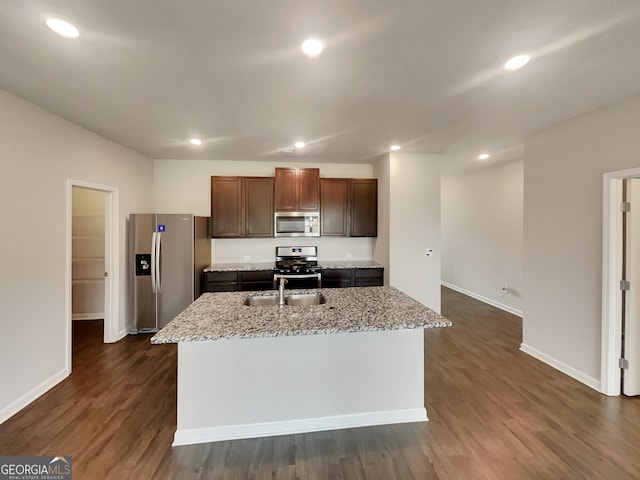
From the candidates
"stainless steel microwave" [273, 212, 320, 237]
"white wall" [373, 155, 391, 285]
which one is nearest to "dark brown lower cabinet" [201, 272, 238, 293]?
"stainless steel microwave" [273, 212, 320, 237]

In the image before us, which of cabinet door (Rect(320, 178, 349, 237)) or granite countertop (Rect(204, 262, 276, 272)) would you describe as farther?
cabinet door (Rect(320, 178, 349, 237))

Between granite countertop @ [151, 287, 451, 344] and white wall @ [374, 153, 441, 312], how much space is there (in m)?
1.90

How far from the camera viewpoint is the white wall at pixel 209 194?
4840 mm

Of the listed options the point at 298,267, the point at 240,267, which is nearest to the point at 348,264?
the point at 298,267

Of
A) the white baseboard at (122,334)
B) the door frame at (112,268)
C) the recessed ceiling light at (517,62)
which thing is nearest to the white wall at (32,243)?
the door frame at (112,268)

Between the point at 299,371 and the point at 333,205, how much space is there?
3100mm

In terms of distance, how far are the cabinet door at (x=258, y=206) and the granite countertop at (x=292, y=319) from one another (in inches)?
85.9

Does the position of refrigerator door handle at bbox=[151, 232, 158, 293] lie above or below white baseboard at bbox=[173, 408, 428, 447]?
above

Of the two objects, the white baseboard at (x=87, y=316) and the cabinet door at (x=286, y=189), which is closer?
the cabinet door at (x=286, y=189)

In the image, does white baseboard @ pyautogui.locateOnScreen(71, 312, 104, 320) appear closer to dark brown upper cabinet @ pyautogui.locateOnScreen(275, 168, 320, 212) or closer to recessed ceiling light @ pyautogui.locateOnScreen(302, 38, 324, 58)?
dark brown upper cabinet @ pyautogui.locateOnScreen(275, 168, 320, 212)

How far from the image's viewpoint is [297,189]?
467 centimetres

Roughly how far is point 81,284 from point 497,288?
24.1ft

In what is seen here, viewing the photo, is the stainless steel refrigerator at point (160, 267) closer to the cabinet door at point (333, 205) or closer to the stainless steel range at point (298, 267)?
the stainless steel range at point (298, 267)

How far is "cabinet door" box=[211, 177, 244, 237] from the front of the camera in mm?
4590
